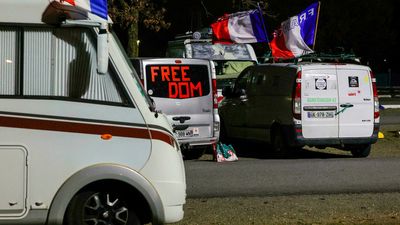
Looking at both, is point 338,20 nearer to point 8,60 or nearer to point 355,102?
point 355,102

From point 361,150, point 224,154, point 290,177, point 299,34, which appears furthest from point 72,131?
point 299,34

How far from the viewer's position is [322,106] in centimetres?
1235

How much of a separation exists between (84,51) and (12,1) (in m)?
0.79

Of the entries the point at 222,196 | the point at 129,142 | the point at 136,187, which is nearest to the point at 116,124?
the point at 129,142

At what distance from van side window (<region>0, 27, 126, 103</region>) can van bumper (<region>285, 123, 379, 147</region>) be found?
682cm

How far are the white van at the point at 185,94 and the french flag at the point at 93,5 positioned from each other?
5.10m

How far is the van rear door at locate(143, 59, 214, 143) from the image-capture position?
453 inches

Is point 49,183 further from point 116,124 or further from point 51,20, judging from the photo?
point 51,20

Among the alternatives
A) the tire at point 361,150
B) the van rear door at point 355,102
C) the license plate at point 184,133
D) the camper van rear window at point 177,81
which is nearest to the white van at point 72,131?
the camper van rear window at point 177,81

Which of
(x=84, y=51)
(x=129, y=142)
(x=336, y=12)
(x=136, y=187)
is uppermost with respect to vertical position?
(x=336, y=12)

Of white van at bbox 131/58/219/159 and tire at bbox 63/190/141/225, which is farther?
white van at bbox 131/58/219/159

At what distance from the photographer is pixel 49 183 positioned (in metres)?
5.71

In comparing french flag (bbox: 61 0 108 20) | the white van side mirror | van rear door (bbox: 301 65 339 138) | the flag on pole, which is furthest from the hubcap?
the flag on pole

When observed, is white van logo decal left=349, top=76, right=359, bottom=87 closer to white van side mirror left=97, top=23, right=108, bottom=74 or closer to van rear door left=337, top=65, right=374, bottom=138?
van rear door left=337, top=65, right=374, bottom=138
